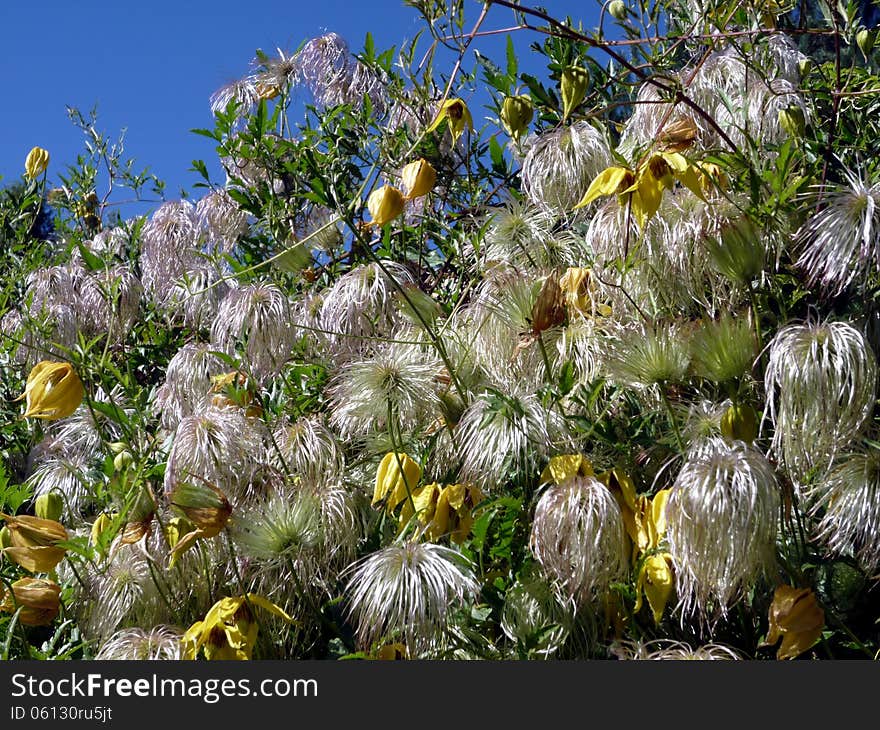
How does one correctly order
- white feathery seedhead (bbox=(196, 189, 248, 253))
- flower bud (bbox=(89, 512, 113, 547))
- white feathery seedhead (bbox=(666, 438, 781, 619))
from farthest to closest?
white feathery seedhead (bbox=(196, 189, 248, 253))
flower bud (bbox=(89, 512, 113, 547))
white feathery seedhead (bbox=(666, 438, 781, 619))

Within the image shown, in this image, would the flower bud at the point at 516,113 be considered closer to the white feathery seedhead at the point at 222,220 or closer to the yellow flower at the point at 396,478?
the yellow flower at the point at 396,478

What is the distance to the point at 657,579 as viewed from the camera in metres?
1.17

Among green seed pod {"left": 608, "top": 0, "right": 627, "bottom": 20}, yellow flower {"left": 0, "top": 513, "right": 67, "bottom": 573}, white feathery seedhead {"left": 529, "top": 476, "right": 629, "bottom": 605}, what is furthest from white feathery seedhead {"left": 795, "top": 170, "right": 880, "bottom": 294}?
yellow flower {"left": 0, "top": 513, "right": 67, "bottom": 573}

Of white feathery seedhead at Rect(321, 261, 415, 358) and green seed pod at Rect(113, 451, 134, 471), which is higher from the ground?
white feathery seedhead at Rect(321, 261, 415, 358)

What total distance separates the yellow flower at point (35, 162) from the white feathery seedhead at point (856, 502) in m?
2.07

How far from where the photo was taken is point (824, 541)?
131 cm

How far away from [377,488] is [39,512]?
0.49 meters

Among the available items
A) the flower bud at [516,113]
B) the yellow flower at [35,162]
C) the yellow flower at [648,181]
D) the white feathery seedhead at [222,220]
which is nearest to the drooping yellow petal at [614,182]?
the yellow flower at [648,181]

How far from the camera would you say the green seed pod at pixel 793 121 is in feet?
4.70

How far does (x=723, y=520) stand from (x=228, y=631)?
1.95 ft

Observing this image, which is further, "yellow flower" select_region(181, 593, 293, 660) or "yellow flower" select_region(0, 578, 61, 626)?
"yellow flower" select_region(0, 578, 61, 626)

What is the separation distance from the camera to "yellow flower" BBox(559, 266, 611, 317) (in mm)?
1433

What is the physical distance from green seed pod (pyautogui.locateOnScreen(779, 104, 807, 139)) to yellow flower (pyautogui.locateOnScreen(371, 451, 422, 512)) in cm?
70

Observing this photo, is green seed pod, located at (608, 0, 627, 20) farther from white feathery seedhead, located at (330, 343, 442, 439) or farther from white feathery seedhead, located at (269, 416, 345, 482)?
white feathery seedhead, located at (269, 416, 345, 482)
